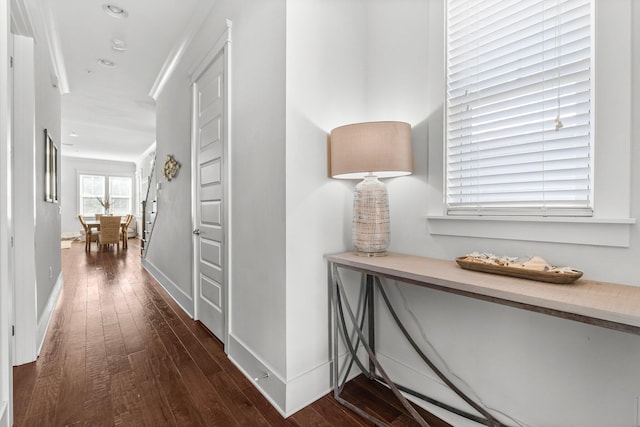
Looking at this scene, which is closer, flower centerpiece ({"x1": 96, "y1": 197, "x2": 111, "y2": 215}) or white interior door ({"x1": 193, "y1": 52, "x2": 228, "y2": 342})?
white interior door ({"x1": 193, "y1": 52, "x2": 228, "y2": 342})

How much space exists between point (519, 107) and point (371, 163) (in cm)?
69

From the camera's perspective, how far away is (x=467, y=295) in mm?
1069

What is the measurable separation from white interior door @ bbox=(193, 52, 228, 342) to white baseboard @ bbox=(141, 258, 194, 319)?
231mm

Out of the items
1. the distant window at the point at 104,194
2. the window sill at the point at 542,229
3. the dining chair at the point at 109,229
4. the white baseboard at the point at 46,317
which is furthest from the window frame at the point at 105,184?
the window sill at the point at 542,229

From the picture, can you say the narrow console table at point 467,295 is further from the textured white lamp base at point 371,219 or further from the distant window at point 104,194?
the distant window at point 104,194

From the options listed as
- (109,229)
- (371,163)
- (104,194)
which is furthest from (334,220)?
(104,194)

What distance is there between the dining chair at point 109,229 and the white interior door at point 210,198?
5.84 meters

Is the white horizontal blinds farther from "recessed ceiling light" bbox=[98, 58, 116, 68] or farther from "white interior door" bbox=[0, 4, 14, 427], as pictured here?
"recessed ceiling light" bbox=[98, 58, 116, 68]

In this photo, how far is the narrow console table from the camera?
0.82m

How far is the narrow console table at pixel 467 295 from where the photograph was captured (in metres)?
0.82

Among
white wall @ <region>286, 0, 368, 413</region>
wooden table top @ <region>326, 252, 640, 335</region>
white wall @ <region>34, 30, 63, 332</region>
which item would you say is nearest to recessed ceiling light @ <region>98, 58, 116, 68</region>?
white wall @ <region>34, 30, 63, 332</region>

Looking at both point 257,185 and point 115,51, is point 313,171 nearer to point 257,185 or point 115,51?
point 257,185

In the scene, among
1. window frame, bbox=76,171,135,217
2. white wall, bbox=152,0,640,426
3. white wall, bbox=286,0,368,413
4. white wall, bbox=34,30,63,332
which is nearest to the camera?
white wall, bbox=152,0,640,426

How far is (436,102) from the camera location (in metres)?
1.58
